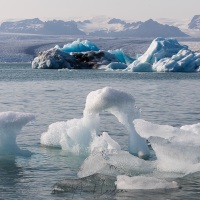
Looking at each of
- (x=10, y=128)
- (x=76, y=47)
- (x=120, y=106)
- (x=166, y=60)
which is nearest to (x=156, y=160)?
(x=120, y=106)

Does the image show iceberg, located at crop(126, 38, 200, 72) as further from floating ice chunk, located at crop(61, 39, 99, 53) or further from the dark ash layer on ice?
floating ice chunk, located at crop(61, 39, 99, 53)

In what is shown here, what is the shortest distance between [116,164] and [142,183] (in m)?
1.24

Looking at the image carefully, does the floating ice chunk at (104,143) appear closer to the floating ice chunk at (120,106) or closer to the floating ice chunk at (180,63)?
the floating ice chunk at (120,106)

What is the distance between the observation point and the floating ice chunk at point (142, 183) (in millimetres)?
9273

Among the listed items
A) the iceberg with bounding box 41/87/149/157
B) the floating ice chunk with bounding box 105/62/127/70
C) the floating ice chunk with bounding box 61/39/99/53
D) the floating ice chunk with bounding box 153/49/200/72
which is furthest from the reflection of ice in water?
the floating ice chunk with bounding box 61/39/99/53

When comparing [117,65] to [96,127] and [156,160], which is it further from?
[156,160]

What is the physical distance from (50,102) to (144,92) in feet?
30.9

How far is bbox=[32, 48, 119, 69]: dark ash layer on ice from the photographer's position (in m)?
66.9

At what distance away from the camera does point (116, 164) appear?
34.4 ft

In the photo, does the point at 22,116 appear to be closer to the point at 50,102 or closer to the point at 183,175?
the point at 183,175

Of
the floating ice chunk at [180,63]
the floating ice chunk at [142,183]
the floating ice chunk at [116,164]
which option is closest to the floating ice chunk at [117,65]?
the floating ice chunk at [180,63]

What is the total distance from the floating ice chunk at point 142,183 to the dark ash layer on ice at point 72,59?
186ft

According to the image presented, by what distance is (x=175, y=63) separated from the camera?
2269 inches

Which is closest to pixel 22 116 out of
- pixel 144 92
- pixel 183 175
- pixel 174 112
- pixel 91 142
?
pixel 91 142
